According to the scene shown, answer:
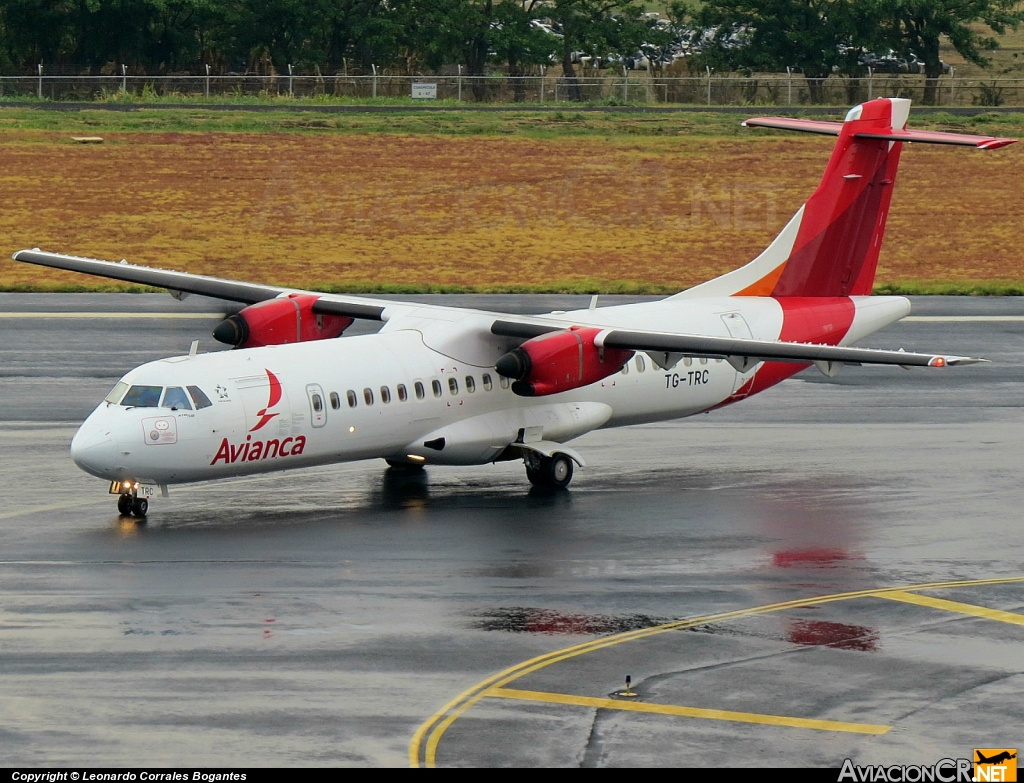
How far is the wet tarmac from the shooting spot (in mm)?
14086

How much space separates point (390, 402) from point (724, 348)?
17.0 feet

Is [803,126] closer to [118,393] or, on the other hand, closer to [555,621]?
[118,393]

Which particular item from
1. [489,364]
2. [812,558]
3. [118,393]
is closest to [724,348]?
[812,558]

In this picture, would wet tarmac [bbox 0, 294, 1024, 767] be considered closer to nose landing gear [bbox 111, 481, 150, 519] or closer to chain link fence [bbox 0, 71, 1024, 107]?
nose landing gear [bbox 111, 481, 150, 519]

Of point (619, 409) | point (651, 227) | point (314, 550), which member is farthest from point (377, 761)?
point (651, 227)

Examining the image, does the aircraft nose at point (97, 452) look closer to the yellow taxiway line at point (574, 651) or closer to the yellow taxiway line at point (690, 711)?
the yellow taxiway line at point (574, 651)

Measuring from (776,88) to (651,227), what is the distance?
31.9 meters

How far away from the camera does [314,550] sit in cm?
2089

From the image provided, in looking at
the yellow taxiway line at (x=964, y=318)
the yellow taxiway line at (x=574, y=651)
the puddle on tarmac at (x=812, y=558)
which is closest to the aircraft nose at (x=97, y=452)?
the yellow taxiway line at (x=574, y=651)

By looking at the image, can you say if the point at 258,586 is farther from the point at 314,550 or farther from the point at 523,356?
the point at 523,356

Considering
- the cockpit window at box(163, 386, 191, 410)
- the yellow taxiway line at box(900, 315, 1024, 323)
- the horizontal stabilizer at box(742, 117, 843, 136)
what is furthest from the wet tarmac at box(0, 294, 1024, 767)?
the yellow taxiway line at box(900, 315, 1024, 323)

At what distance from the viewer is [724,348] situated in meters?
23.2

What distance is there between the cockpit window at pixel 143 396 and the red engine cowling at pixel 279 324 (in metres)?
3.80

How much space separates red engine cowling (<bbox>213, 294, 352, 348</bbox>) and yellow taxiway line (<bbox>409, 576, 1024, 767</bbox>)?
11.1 meters
